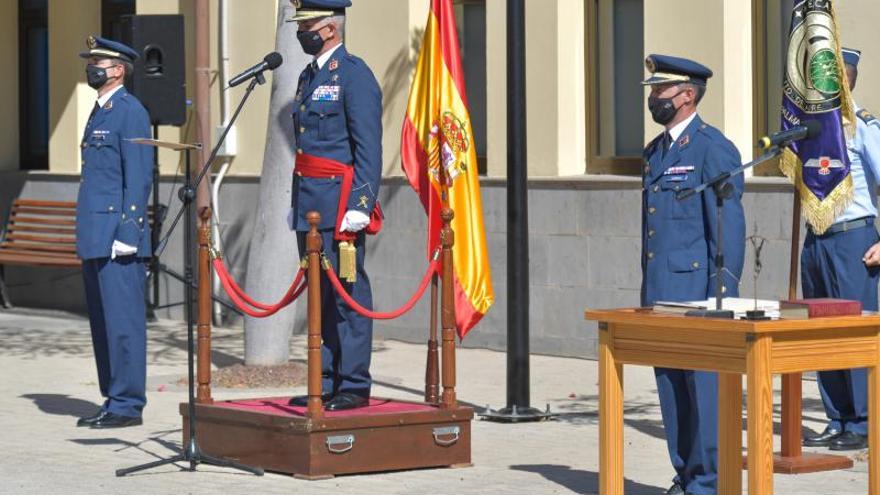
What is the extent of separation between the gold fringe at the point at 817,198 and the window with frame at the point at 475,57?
6460 mm

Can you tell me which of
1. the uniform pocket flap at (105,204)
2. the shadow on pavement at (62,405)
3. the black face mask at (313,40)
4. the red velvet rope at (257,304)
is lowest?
the shadow on pavement at (62,405)

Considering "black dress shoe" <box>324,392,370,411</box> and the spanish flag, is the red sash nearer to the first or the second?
"black dress shoe" <box>324,392,370,411</box>

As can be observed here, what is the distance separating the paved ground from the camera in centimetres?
988

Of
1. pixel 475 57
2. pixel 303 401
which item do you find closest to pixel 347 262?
pixel 303 401

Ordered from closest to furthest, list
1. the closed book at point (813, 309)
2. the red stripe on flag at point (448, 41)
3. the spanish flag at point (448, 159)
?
the closed book at point (813, 309) < the spanish flag at point (448, 159) < the red stripe on flag at point (448, 41)

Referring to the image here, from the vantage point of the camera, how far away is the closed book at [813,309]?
26.0ft

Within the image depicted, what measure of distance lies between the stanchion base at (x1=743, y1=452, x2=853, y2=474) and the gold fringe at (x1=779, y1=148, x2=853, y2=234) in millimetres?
1327

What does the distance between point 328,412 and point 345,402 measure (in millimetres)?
185

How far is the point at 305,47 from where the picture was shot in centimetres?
1073

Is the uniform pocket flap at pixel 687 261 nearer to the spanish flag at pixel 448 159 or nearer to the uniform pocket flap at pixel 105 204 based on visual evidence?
the spanish flag at pixel 448 159

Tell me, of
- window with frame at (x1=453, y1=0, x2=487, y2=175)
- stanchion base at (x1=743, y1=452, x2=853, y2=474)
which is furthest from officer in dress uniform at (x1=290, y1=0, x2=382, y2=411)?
window with frame at (x1=453, y1=0, x2=487, y2=175)

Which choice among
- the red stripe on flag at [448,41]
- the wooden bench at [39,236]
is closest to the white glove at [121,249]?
the red stripe on flag at [448,41]

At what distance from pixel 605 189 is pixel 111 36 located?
760cm

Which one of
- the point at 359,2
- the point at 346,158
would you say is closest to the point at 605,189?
the point at 359,2
